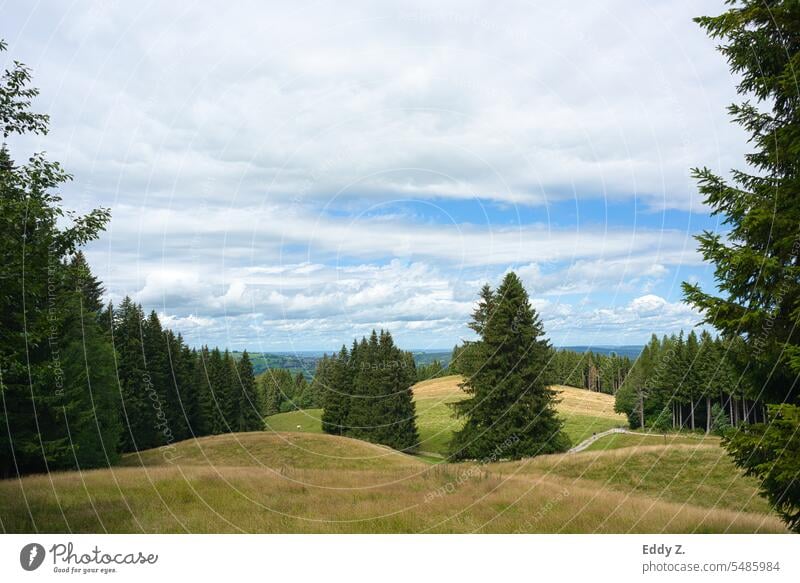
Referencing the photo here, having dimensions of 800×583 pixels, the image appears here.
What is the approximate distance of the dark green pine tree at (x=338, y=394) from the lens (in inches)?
2403

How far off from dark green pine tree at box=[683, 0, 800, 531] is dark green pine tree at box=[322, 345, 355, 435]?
50065mm

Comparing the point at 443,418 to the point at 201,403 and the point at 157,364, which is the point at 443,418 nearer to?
the point at 201,403

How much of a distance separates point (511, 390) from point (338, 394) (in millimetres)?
34842

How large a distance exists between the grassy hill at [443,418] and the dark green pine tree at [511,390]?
2042 cm

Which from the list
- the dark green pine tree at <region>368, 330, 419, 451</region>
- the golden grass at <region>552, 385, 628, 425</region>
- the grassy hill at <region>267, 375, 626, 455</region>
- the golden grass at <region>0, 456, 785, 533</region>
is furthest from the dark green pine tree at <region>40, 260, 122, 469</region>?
the golden grass at <region>552, 385, 628, 425</region>

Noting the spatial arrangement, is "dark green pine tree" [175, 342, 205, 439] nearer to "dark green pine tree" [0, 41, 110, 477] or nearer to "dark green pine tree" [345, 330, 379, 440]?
"dark green pine tree" [345, 330, 379, 440]

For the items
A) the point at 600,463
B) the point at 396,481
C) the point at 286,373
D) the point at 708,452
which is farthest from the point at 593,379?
the point at 396,481

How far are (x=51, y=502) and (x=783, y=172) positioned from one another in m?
16.9

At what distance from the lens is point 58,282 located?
415 inches

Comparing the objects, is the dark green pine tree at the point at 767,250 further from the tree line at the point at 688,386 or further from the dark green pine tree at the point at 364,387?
the dark green pine tree at the point at 364,387

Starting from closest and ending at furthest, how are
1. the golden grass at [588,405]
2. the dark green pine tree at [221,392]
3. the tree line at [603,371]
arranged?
the dark green pine tree at [221,392]
the golden grass at [588,405]
the tree line at [603,371]

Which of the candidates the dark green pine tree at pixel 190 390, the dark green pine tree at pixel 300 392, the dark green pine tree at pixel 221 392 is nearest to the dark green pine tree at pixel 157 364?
the dark green pine tree at pixel 190 390

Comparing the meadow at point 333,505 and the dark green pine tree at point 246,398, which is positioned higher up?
the meadow at point 333,505

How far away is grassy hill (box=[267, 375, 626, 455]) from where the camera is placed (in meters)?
61.8
